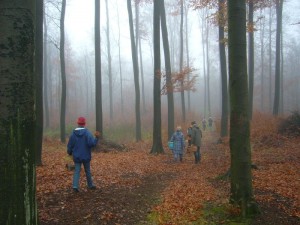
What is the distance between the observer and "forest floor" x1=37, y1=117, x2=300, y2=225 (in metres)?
6.30

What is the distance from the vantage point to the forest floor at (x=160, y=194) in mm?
6301

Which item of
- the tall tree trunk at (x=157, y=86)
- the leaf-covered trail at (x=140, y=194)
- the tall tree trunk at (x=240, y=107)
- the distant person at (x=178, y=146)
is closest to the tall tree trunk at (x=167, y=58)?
the tall tree trunk at (x=157, y=86)

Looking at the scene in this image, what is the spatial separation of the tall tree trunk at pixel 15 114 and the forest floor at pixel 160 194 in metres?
2.80

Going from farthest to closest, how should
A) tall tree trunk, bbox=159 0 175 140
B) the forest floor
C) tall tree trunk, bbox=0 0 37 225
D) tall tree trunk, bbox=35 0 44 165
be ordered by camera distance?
tall tree trunk, bbox=159 0 175 140 → tall tree trunk, bbox=35 0 44 165 → the forest floor → tall tree trunk, bbox=0 0 37 225

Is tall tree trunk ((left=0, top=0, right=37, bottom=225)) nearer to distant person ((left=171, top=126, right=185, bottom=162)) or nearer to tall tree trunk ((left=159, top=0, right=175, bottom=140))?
distant person ((left=171, top=126, right=185, bottom=162))

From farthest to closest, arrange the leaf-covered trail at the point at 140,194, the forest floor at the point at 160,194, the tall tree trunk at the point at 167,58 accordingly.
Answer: the tall tree trunk at the point at 167,58, the leaf-covered trail at the point at 140,194, the forest floor at the point at 160,194

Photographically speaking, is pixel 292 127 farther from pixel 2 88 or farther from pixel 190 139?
pixel 2 88

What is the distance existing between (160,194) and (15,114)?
5910 mm

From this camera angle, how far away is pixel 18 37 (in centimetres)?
338

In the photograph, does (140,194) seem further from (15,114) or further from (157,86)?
(157,86)

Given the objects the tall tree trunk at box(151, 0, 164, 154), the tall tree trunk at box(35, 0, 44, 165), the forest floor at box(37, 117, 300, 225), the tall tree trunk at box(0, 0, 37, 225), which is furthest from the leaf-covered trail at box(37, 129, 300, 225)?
the tall tree trunk at box(151, 0, 164, 154)

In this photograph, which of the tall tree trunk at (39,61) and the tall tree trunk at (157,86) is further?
the tall tree trunk at (157,86)

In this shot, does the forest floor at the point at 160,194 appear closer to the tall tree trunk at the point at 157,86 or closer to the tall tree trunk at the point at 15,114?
the tall tree trunk at the point at 15,114

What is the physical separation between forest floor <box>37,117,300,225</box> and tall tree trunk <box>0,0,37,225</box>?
280 cm
